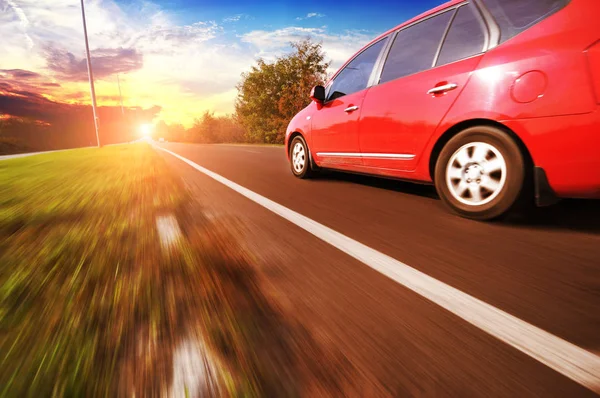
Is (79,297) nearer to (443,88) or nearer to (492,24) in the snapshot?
(443,88)

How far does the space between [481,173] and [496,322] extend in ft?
5.87

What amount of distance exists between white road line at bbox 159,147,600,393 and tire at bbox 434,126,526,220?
4.16 ft

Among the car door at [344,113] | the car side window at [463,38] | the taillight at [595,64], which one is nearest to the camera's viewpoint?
the taillight at [595,64]

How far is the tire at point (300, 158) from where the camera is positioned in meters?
5.45

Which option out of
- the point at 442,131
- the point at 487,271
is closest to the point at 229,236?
the point at 487,271

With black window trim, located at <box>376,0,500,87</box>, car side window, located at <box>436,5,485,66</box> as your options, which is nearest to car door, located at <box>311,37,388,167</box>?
black window trim, located at <box>376,0,500,87</box>

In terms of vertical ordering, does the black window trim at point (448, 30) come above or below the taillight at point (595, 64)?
above

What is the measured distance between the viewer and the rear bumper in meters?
2.08

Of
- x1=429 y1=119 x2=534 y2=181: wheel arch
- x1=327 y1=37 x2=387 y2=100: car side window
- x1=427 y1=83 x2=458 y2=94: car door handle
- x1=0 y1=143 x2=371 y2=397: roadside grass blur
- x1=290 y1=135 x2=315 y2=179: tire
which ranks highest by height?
x1=327 y1=37 x2=387 y2=100: car side window

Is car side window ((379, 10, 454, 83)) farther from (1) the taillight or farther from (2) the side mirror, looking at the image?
(1) the taillight

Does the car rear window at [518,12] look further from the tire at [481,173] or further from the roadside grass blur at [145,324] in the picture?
the roadside grass blur at [145,324]

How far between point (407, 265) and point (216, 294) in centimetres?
116

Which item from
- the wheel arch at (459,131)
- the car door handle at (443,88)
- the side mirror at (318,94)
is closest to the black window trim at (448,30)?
the car door handle at (443,88)

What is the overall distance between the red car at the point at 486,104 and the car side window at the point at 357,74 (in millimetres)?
28
